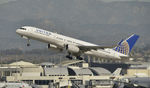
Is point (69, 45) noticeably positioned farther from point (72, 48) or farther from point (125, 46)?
point (125, 46)

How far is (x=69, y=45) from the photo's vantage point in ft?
340

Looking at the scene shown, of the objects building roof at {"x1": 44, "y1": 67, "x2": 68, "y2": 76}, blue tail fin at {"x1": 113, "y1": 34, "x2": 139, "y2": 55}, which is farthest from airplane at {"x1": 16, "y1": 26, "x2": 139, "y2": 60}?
building roof at {"x1": 44, "y1": 67, "x2": 68, "y2": 76}

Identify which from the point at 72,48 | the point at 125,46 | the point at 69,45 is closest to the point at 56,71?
the point at 125,46

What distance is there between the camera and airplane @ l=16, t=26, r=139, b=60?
100188mm

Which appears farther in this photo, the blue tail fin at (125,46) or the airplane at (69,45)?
the blue tail fin at (125,46)

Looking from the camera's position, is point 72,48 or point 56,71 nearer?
point 72,48

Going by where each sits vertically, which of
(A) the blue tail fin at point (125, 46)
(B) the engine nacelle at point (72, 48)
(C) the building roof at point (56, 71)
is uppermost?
(A) the blue tail fin at point (125, 46)

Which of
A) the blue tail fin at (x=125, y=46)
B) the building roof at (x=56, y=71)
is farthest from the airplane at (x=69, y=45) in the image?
the building roof at (x=56, y=71)

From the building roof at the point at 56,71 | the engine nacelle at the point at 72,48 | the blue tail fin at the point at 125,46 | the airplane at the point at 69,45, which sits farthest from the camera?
the building roof at the point at 56,71

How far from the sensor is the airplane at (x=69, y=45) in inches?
3944

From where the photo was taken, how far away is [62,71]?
169500mm

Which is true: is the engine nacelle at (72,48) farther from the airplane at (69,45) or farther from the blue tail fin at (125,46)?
the blue tail fin at (125,46)

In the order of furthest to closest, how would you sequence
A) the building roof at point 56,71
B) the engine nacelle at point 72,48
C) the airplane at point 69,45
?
1. the building roof at point 56,71
2. the engine nacelle at point 72,48
3. the airplane at point 69,45

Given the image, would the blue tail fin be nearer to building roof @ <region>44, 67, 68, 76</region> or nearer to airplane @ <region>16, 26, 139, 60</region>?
airplane @ <region>16, 26, 139, 60</region>
